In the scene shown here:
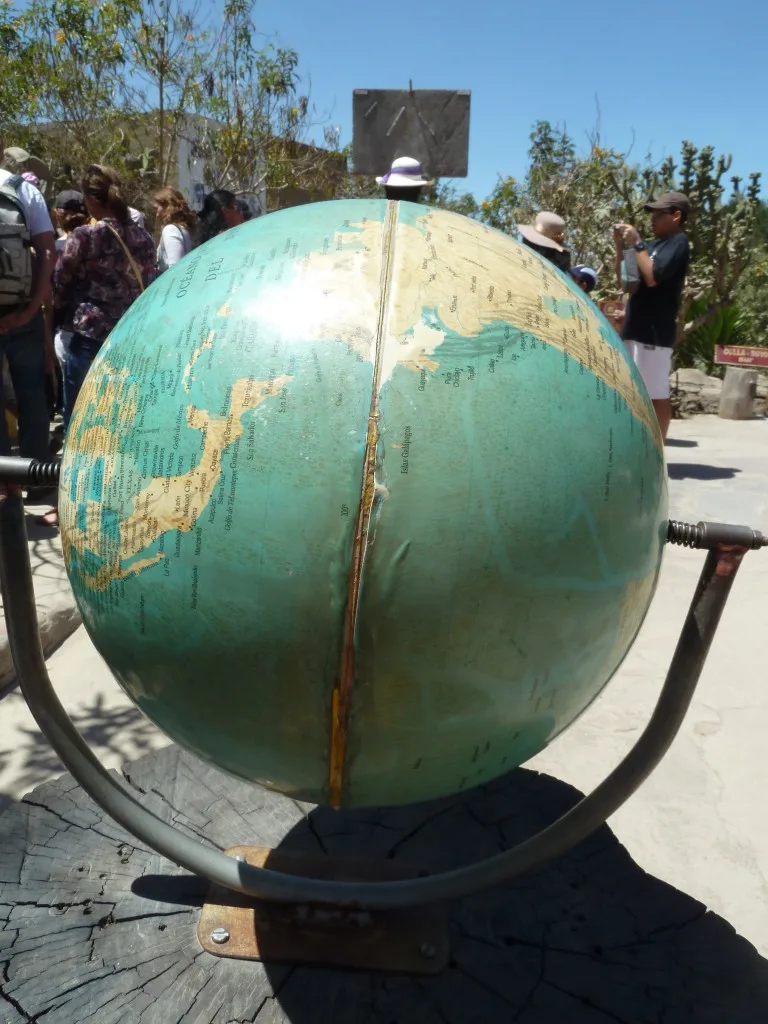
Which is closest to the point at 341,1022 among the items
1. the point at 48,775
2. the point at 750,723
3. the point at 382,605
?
the point at 382,605

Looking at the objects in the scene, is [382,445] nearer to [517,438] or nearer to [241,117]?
[517,438]

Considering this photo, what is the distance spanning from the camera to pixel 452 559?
1.12 meters

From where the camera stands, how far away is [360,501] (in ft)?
3.64

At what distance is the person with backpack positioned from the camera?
3627mm

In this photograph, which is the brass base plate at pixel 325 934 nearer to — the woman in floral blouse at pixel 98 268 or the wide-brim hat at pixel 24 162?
the woman in floral blouse at pixel 98 268

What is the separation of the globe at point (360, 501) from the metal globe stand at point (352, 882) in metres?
0.21

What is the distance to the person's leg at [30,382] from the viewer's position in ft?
14.0

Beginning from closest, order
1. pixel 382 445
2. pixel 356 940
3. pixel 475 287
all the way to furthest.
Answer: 1. pixel 382 445
2. pixel 475 287
3. pixel 356 940

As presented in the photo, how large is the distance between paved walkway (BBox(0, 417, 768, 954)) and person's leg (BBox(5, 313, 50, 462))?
59 cm

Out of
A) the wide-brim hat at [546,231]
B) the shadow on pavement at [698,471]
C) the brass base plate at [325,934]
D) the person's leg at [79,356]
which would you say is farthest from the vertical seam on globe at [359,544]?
the shadow on pavement at [698,471]

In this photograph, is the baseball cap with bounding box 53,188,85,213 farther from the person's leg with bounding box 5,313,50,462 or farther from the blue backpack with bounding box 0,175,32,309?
the blue backpack with bounding box 0,175,32,309

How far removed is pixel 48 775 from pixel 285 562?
6.52ft

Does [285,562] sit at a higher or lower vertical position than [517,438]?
lower

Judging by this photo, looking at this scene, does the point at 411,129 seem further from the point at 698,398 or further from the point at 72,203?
the point at 698,398
